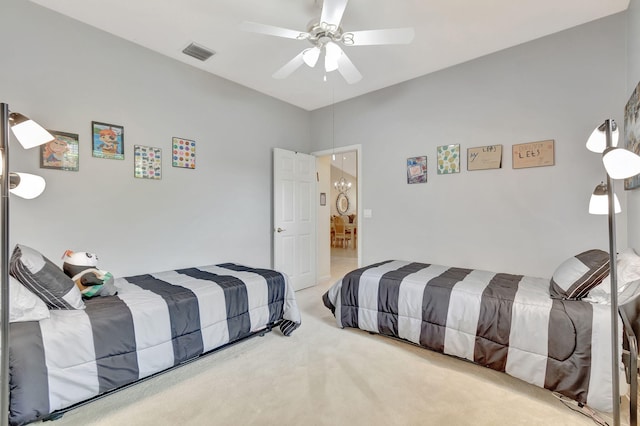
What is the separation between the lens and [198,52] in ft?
10.2

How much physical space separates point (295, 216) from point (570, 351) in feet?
11.1

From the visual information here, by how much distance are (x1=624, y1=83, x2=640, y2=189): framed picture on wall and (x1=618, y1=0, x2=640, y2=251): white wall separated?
0.30 feet

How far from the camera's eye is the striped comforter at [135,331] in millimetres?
1579

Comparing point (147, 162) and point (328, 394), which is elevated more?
point (147, 162)

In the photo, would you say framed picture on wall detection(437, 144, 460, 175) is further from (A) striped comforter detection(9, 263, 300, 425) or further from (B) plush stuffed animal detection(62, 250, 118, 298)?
(B) plush stuffed animal detection(62, 250, 118, 298)

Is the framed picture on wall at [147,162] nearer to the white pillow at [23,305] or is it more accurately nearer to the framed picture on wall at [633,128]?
the white pillow at [23,305]

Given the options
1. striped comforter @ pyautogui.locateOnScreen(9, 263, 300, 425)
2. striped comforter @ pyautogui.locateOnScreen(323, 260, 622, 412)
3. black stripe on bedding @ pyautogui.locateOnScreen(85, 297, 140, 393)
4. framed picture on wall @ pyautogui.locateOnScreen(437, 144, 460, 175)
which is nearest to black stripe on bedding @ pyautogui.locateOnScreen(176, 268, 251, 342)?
striped comforter @ pyautogui.locateOnScreen(9, 263, 300, 425)

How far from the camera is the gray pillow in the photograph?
69.4 inches

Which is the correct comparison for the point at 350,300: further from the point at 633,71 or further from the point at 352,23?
the point at 633,71

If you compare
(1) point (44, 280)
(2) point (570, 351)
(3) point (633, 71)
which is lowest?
(2) point (570, 351)

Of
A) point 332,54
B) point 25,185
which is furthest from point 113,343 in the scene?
point 332,54

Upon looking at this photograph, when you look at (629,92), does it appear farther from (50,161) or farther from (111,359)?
(50,161)

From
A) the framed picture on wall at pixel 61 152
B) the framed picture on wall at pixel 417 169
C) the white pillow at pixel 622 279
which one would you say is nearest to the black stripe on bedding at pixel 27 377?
the framed picture on wall at pixel 61 152

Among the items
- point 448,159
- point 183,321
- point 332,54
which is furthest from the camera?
point 448,159
